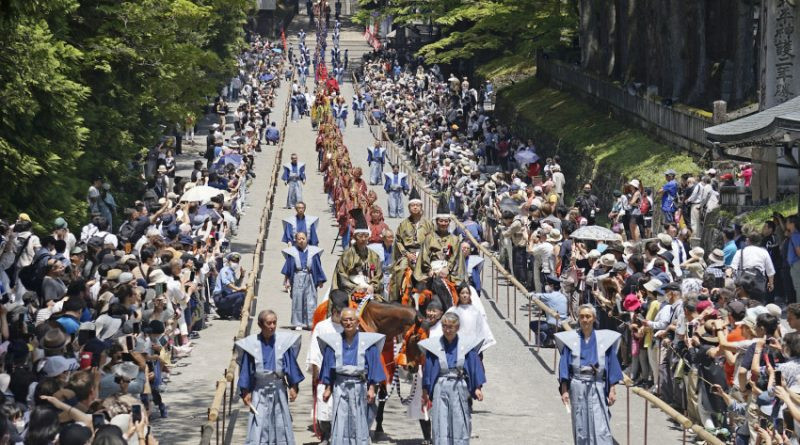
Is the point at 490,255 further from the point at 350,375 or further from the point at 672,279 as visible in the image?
the point at 350,375

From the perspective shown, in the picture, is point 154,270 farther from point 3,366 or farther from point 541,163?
point 541,163

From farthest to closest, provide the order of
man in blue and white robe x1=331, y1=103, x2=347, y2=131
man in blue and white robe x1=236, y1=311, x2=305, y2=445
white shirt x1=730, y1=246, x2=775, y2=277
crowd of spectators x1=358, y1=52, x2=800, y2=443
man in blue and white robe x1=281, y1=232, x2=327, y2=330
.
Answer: man in blue and white robe x1=331, y1=103, x2=347, y2=131 → man in blue and white robe x1=281, y1=232, x2=327, y2=330 → white shirt x1=730, y1=246, x2=775, y2=277 → man in blue and white robe x1=236, y1=311, x2=305, y2=445 → crowd of spectators x1=358, y1=52, x2=800, y2=443

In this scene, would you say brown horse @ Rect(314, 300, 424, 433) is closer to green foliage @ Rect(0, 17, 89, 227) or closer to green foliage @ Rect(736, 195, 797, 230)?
green foliage @ Rect(736, 195, 797, 230)

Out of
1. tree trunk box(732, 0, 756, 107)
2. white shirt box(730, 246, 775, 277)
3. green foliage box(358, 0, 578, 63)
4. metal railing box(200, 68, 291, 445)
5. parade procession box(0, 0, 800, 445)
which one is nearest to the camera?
metal railing box(200, 68, 291, 445)

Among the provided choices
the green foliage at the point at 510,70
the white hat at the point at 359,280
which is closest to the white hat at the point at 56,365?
the white hat at the point at 359,280

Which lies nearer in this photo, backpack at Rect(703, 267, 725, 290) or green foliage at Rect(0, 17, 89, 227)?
backpack at Rect(703, 267, 725, 290)

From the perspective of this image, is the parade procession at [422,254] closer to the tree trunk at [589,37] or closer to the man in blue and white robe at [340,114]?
the tree trunk at [589,37]

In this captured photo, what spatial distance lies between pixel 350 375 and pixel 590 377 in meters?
2.49

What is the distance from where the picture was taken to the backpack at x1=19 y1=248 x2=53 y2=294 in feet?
70.4

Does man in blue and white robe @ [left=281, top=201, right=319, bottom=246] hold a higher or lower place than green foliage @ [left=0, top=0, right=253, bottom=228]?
lower

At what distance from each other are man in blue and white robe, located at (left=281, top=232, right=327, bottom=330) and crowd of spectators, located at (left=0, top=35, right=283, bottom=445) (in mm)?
1414

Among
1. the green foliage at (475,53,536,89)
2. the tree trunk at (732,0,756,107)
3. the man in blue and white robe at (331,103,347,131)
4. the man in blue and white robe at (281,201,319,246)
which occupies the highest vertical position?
the tree trunk at (732,0,756,107)

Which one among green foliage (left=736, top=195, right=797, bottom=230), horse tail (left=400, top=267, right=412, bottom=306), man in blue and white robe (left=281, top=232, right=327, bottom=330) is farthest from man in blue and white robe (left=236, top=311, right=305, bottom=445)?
green foliage (left=736, top=195, right=797, bottom=230)

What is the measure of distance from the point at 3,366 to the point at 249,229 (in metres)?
21.5
